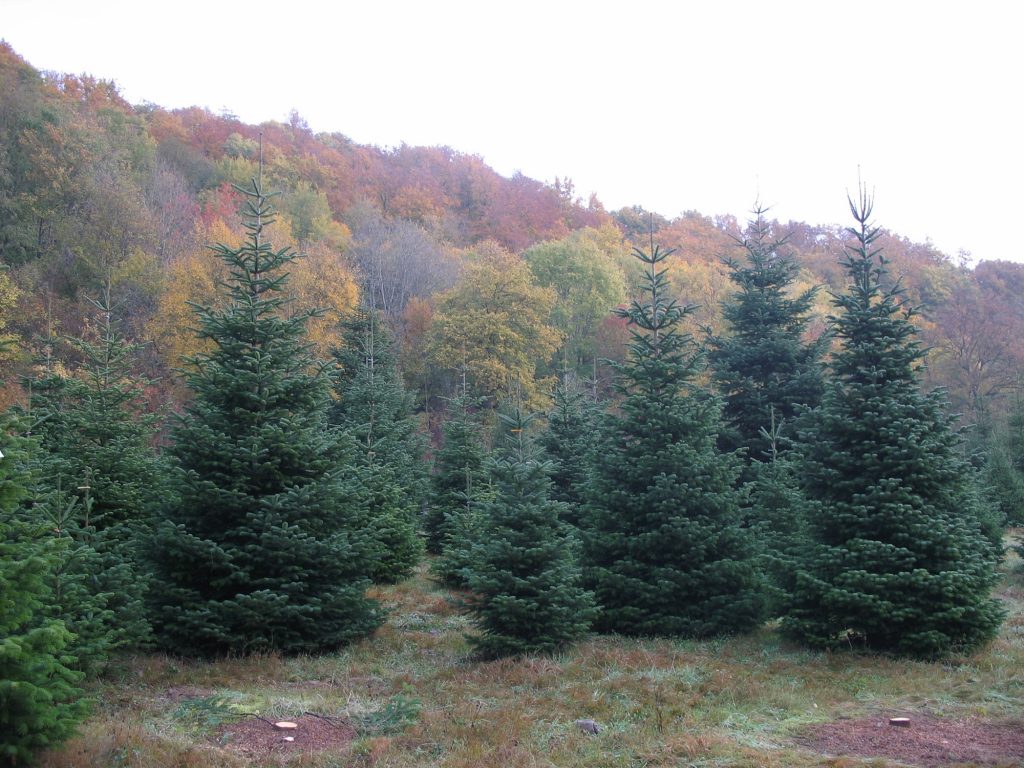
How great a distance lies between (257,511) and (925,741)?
8113 mm

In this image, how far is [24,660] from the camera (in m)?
5.50

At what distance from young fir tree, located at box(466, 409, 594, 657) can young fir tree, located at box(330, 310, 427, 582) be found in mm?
1904

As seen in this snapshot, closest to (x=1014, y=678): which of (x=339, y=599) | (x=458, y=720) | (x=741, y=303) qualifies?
(x=458, y=720)

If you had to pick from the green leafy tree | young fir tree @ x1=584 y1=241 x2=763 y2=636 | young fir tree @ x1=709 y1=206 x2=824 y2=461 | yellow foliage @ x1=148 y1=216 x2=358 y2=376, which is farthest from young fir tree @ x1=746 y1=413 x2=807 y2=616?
the green leafy tree

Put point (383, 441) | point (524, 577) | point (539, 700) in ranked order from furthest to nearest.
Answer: point (383, 441) → point (524, 577) → point (539, 700)

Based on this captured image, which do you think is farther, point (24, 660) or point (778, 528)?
point (778, 528)

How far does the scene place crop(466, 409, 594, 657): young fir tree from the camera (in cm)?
1056

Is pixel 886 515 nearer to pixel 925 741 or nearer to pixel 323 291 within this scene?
pixel 925 741

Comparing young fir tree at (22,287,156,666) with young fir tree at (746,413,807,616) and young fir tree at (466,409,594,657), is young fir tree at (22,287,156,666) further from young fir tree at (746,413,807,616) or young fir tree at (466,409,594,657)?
young fir tree at (746,413,807,616)

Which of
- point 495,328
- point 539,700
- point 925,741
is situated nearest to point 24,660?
point 539,700

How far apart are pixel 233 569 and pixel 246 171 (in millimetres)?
48558

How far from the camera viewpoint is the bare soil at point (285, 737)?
7039 millimetres

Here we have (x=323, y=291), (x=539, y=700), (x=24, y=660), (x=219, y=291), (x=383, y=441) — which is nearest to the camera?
(x=24, y=660)

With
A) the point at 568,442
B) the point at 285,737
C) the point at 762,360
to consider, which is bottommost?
the point at 285,737
